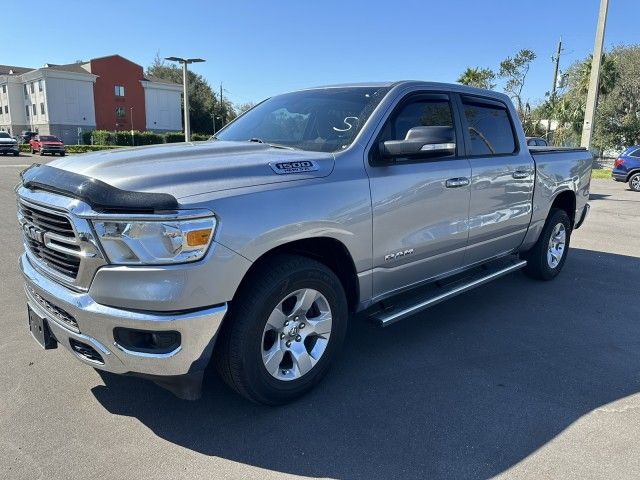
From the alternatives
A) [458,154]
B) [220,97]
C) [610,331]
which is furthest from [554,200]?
[220,97]

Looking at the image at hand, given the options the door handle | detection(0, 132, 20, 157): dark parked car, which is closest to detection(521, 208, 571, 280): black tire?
the door handle

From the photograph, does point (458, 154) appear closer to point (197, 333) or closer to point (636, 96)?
point (197, 333)

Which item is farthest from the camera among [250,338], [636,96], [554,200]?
[636,96]

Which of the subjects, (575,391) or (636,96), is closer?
(575,391)

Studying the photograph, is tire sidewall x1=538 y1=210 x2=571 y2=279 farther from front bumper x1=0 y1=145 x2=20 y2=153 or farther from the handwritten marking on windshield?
front bumper x1=0 y1=145 x2=20 y2=153

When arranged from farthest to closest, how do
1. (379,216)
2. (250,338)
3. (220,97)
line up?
(220,97), (379,216), (250,338)

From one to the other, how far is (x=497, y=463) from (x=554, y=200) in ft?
13.0

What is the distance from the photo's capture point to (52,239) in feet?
8.85

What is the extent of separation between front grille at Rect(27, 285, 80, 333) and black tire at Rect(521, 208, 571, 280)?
4.83 metres

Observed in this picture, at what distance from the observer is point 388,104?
3539 mm

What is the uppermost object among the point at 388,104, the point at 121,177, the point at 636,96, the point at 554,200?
the point at 636,96

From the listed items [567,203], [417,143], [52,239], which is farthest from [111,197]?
[567,203]

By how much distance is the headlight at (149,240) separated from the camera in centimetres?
236

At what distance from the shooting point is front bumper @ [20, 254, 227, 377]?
2.41 metres
